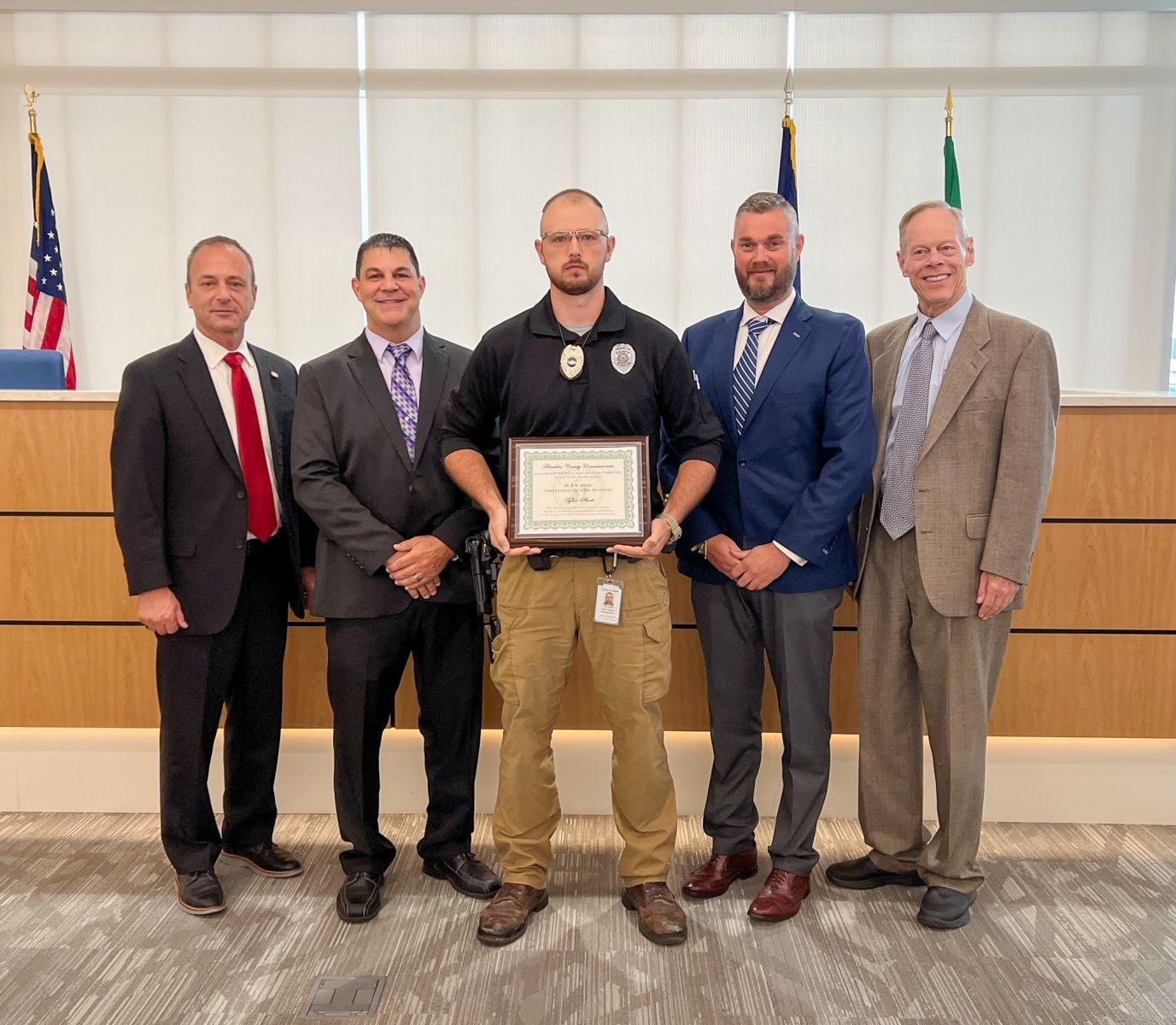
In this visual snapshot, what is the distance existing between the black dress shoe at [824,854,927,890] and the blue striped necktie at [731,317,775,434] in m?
1.33

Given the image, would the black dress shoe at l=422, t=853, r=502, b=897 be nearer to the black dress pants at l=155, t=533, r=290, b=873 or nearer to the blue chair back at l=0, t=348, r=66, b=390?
the black dress pants at l=155, t=533, r=290, b=873

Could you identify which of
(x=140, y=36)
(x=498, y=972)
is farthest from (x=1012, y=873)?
(x=140, y=36)

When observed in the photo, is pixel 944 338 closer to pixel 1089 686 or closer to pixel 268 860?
pixel 1089 686

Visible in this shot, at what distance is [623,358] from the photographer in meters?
2.25

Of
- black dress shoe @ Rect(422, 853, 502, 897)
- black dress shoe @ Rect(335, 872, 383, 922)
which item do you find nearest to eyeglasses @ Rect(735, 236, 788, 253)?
black dress shoe @ Rect(422, 853, 502, 897)

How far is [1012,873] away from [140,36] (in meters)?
6.94

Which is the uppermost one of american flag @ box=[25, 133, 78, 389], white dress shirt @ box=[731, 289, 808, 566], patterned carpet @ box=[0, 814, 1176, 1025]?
american flag @ box=[25, 133, 78, 389]

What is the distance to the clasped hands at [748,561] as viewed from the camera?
2.32 m

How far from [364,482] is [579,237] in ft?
2.84

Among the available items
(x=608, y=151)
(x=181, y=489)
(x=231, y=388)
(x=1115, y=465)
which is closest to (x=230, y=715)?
(x=181, y=489)

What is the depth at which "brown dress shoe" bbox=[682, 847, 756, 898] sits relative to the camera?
2502 millimetres

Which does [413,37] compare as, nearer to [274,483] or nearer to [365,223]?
[365,223]

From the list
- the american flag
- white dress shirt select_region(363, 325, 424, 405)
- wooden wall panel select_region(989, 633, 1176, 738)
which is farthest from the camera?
the american flag

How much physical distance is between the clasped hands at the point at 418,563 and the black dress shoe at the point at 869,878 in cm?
146
